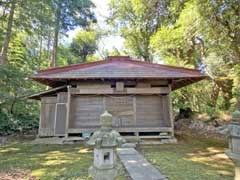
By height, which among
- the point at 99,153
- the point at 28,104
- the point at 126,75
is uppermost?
the point at 126,75

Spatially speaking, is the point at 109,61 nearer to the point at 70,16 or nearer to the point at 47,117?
the point at 47,117

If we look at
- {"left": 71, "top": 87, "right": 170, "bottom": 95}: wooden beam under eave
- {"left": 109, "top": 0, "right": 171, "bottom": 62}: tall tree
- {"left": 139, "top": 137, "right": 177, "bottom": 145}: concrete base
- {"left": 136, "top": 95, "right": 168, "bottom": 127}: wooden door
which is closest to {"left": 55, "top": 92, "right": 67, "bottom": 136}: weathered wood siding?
{"left": 71, "top": 87, "right": 170, "bottom": 95}: wooden beam under eave

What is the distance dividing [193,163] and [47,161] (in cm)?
390

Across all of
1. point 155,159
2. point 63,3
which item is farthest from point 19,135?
point 63,3

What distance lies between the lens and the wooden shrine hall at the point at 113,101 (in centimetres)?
852

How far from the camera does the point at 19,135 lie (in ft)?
34.1

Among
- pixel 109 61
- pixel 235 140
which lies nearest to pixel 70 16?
pixel 109 61

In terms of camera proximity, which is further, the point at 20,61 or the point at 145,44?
the point at 145,44

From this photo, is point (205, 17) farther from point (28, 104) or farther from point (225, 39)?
point (28, 104)

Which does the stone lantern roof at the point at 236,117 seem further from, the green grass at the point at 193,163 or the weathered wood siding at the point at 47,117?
the weathered wood siding at the point at 47,117

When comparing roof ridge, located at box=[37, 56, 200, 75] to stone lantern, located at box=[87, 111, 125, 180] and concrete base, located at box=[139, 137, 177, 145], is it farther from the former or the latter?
stone lantern, located at box=[87, 111, 125, 180]

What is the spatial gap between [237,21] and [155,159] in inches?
248

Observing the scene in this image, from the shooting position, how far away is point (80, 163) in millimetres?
5250

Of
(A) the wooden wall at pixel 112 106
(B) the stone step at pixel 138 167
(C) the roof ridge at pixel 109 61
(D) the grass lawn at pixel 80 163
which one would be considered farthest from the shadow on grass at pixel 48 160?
(C) the roof ridge at pixel 109 61
